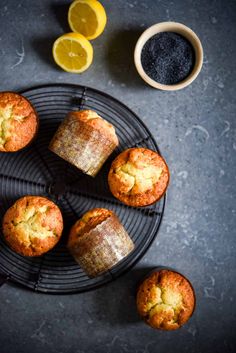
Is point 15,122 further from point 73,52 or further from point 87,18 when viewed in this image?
point 87,18

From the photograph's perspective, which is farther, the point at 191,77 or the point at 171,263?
the point at 171,263

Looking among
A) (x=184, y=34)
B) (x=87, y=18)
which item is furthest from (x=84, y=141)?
(x=184, y=34)

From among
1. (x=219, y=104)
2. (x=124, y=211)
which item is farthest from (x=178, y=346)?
(x=219, y=104)

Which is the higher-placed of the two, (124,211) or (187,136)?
(187,136)

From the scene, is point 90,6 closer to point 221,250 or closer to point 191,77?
point 191,77

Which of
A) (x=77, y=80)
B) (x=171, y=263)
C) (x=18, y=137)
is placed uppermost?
(x=77, y=80)

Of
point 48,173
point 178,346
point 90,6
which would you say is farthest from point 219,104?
point 178,346
